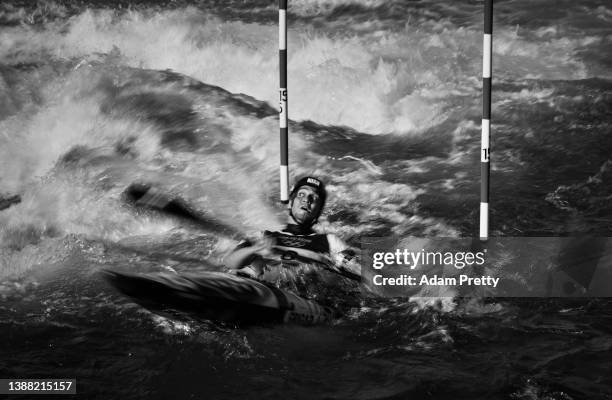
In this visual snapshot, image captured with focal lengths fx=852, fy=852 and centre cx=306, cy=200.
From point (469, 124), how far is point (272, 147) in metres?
1.81

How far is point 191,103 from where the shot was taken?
8.34 metres

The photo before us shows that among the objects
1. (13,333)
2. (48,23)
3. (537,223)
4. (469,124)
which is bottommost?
(13,333)

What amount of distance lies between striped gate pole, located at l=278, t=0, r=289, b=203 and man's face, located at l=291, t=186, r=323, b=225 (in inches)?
13.0

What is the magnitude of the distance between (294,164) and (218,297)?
2705mm

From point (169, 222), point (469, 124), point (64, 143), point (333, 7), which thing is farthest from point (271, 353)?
point (333, 7)

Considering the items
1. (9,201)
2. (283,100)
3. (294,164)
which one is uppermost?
(283,100)

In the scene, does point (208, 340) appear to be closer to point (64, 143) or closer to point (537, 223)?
point (537, 223)

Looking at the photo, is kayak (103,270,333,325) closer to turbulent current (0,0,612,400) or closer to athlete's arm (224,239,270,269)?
turbulent current (0,0,612,400)

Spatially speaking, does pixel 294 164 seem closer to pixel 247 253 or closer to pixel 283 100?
pixel 283 100

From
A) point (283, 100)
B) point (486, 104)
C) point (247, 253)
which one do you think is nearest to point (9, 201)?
point (247, 253)

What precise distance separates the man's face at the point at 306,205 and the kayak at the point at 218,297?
72 cm

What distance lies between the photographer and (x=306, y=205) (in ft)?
20.3

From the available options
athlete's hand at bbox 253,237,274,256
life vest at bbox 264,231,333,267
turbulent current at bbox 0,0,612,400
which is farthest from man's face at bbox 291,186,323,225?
turbulent current at bbox 0,0,612,400

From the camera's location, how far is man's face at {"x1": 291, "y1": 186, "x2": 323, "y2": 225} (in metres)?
6.19
